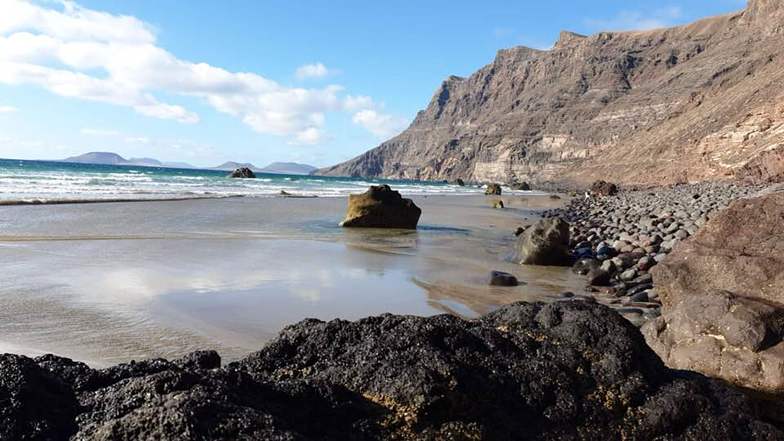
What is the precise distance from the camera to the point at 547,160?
108250 millimetres

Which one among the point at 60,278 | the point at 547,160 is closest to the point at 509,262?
the point at 60,278

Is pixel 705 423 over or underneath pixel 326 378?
underneath

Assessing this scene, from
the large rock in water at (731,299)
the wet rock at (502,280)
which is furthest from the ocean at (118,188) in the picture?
the large rock in water at (731,299)

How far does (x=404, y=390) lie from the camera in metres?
2.22

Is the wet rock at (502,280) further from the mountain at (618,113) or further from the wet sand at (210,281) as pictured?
the mountain at (618,113)

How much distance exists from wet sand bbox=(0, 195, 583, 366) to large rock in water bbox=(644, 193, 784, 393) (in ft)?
7.48

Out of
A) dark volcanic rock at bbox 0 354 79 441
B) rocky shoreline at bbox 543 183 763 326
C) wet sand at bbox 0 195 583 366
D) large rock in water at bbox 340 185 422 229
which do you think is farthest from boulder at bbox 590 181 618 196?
dark volcanic rock at bbox 0 354 79 441

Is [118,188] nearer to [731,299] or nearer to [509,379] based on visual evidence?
[731,299]

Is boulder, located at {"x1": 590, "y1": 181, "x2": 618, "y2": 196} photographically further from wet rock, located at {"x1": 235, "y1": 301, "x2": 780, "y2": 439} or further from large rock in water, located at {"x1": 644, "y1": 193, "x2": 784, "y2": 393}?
Answer: wet rock, located at {"x1": 235, "y1": 301, "x2": 780, "y2": 439}

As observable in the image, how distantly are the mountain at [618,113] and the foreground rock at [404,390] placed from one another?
2758cm

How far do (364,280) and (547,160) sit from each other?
347 ft

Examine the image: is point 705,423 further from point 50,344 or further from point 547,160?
point 547,160

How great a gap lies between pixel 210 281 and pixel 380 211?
9.10m

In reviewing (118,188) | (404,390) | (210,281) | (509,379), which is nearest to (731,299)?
(509,379)
